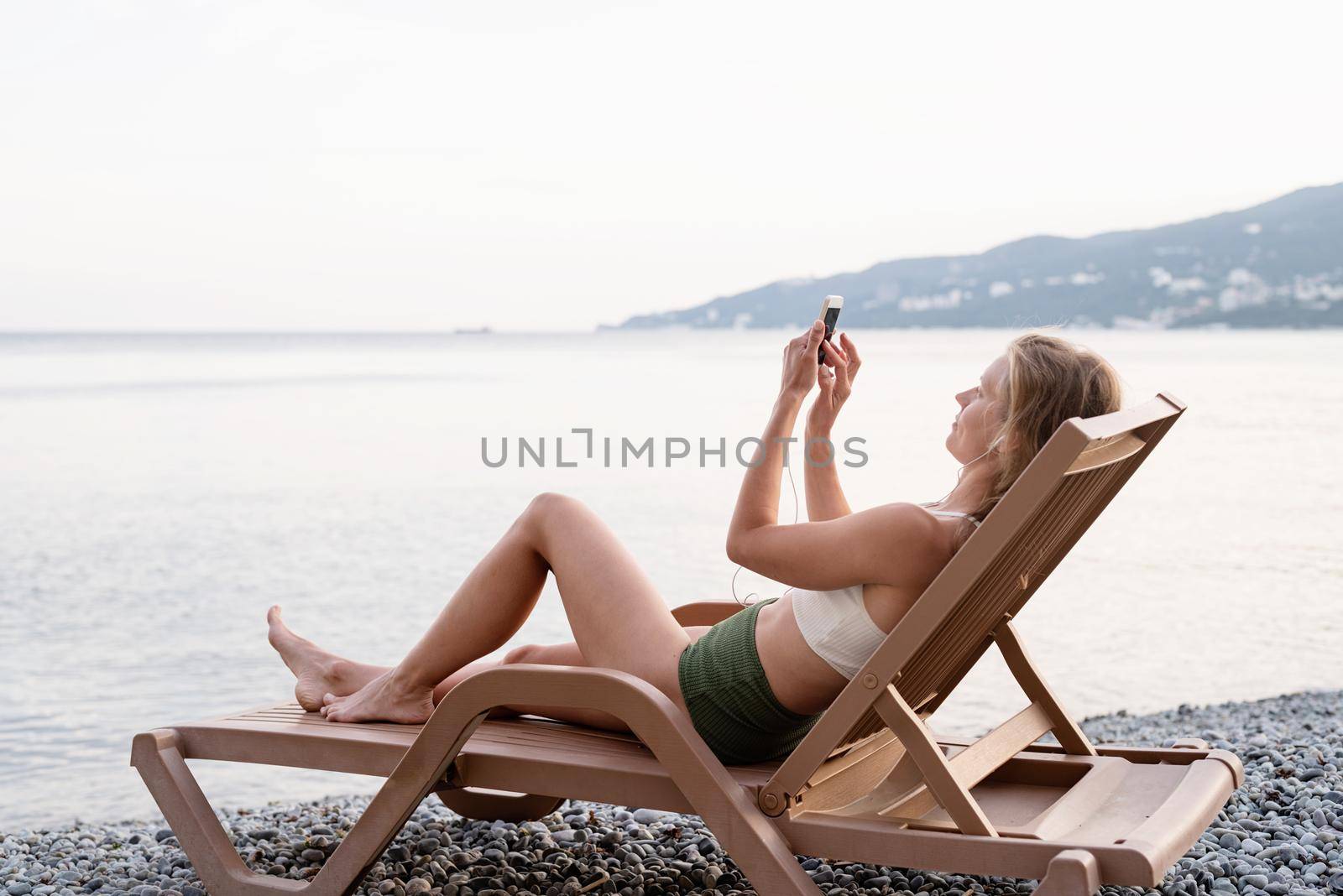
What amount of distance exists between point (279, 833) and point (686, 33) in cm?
2306

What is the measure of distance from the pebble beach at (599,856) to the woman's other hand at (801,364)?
1.08 m

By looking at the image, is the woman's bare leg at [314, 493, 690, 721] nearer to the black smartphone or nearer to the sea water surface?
the black smartphone

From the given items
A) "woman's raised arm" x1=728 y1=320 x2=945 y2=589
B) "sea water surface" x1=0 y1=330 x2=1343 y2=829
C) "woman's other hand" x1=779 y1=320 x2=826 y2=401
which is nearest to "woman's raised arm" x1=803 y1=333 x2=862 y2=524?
"woman's other hand" x1=779 y1=320 x2=826 y2=401

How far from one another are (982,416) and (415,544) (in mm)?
9694

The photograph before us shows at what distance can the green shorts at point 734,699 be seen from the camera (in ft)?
9.34

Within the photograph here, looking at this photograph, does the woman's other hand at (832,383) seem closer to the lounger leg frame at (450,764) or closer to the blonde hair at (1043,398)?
the blonde hair at (1043,398)

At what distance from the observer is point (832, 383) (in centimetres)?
313

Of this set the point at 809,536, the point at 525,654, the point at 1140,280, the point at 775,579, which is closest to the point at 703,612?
A: the point at 525,654

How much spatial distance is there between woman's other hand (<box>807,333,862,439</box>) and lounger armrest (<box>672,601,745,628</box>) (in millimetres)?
716

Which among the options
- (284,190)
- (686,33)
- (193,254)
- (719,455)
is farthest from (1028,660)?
(193,254)

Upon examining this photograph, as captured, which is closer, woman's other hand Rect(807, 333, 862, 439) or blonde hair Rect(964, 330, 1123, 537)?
blonde hair Rect(964, 330, 1123, 537)

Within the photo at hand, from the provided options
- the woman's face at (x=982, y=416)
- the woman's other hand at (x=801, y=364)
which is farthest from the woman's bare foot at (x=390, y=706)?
the woman's face at (x=982, y=416)

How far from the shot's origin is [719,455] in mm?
20344

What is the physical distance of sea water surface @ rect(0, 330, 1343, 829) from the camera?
6875 mm
